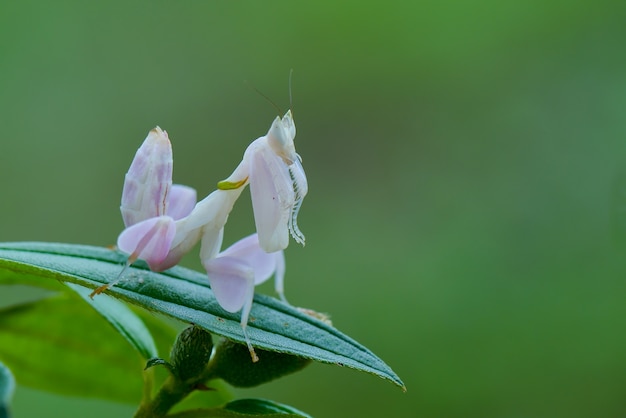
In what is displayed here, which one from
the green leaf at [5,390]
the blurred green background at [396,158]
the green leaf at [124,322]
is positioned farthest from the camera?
the blurred green background at [396,158]

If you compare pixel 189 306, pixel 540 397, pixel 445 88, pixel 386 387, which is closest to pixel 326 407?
pixel 386 387

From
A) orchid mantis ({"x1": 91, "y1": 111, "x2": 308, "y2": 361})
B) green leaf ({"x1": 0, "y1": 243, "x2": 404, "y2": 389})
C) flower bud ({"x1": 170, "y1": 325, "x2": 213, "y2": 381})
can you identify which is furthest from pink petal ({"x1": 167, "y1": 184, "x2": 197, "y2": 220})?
flower bud ({"x1": 170, "y1": 325, "x2": 213, "y2": 381})

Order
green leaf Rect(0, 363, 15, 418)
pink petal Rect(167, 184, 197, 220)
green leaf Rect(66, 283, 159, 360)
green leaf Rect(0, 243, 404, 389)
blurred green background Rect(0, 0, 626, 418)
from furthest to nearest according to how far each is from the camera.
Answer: blurred green background Rect(0, 0, 626, 418)
pink petal Rect(167, 184, 197, 220)
green leaf Rect(66, 283, 159, 360)
green leaf Rect(0, 243, 404, 389)
green leaf Rect(0, 363, 15, 418)

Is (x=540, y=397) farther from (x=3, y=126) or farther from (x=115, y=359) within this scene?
(x=3, y=126)

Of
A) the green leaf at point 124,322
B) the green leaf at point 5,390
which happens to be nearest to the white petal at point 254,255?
the green leaf at point 124,322

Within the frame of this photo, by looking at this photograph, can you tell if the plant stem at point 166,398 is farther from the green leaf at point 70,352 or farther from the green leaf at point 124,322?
the green leaf at point 70,352

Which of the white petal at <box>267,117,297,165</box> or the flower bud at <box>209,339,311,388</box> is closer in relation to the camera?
the flower bud at <box>209,339,311,388</box>

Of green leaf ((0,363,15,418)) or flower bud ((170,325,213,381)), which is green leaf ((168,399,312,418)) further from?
green leaf ((0,363,15,418))
